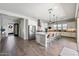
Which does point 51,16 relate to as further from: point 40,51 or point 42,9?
point 40,51

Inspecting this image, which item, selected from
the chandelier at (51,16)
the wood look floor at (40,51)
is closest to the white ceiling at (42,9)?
the chandelier at (51,16)

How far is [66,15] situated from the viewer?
2.28 metres

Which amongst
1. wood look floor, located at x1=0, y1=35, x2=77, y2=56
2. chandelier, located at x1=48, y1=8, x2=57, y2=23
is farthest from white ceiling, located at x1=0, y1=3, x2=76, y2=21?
wood look floor, located at x1=0, y1=35, x2=77, y2=56

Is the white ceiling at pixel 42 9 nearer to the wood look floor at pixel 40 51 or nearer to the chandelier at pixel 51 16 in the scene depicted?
the chandelier at pixel 51 16

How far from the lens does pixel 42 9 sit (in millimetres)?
2604

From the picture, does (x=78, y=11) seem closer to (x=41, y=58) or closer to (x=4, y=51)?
(x=41, y=58)

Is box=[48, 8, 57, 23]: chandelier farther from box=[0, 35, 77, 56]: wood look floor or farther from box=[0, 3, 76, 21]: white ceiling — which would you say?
box=[0, 35, 77, 56]: wood look floor

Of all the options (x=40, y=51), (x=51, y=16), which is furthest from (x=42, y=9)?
(x=40, y=51)

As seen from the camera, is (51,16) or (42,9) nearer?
(51,16)

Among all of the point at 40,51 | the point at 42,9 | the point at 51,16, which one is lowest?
the point at 40,51

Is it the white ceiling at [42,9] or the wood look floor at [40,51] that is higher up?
the white ceiling at [42,9]

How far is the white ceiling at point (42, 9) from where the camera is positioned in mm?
2215

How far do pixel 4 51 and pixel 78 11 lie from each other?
2.73 meters

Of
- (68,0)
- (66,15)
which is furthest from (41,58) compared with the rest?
(68,0)
